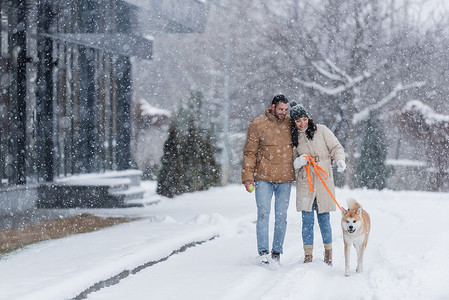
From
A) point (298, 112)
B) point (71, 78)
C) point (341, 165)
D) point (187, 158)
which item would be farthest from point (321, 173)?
point (187, 158)

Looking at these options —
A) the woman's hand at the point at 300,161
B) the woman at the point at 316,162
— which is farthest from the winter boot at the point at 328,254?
the woman's hand at the point at 300,161

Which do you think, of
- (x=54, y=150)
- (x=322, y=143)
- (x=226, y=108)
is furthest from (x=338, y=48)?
(x=322, y=143)

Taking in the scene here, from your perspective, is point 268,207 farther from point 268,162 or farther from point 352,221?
point 352,221

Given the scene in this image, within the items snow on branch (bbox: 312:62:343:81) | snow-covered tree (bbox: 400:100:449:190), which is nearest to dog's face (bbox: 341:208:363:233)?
snow-covered tree (bbox: 400:100:449:190)

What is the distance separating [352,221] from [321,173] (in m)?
0.84

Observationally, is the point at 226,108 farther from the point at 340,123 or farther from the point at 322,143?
the point at 322,143

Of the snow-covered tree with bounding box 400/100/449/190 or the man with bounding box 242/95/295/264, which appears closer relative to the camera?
the man with bounding box 242/95/295/264

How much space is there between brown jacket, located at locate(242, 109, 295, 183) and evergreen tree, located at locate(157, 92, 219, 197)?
12148 mm

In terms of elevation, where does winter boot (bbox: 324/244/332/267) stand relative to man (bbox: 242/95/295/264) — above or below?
below

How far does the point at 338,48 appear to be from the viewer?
29.6m

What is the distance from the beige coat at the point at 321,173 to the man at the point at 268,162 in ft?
0.55

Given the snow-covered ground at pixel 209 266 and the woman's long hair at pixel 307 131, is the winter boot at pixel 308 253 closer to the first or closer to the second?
the snow-covered ground at pixel 209 266

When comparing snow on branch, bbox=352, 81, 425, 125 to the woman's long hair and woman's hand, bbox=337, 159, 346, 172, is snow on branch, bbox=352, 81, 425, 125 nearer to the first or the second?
the woman's long hair

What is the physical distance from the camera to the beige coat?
7.84m
